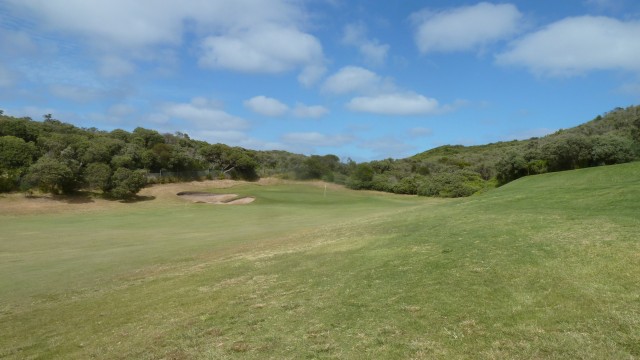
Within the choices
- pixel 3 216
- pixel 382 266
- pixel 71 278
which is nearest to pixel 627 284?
pixel 382 266

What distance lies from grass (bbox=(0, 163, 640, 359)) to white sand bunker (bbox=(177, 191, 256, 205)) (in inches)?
1422

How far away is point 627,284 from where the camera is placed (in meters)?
8.05

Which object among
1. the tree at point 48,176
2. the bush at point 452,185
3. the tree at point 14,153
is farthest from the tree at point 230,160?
the bush at point 452,185

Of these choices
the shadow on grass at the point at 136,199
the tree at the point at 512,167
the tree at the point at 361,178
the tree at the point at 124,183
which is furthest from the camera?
the tree at the point at 361,178

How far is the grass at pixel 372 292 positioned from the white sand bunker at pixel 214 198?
36131 millimetres

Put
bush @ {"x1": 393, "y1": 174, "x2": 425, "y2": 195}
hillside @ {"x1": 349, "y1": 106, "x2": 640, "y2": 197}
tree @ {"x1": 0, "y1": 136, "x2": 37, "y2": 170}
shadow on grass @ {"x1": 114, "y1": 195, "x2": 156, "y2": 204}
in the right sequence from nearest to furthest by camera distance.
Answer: hillside @ {"x1": 349, "y1": 106, "x2": 640, "y2": 197} < tree @ {"x1": 0, "y1": 136, "x2": 37, "y2": 170} < shadow on grass @ {"x1": 114, "y1": 195, "x2": 156, "y2": 204} < bush @ {"x1": 393, "y1": 174, "x2": 425, "y2": 195}

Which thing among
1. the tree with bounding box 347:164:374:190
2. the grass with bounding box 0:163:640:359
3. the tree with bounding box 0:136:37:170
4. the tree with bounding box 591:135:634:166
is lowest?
the grass with bounding box 0:163:640:359

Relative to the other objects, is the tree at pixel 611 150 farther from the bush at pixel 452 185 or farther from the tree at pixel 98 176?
the tree at pixel 98 176

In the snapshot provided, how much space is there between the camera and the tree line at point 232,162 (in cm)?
4278

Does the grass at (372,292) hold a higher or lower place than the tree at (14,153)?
lower

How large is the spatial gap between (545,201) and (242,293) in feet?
48.4

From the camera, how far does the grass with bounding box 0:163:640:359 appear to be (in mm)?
7066

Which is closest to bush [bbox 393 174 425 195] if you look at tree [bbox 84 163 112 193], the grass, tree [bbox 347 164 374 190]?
tree [bbox 347 164 374 190]

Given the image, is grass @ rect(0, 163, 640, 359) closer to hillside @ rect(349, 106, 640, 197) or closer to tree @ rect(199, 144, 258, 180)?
hillside @ rect(349, 106, 640, 197)
